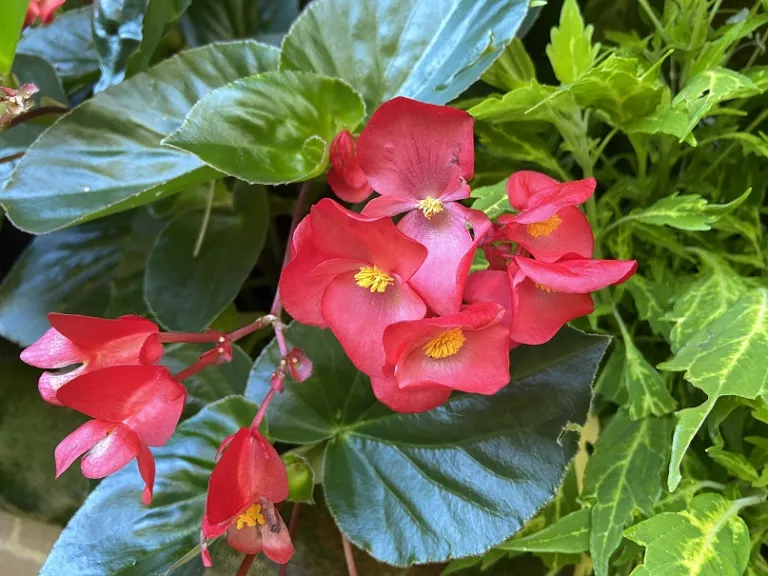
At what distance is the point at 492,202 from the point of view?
0.46 m

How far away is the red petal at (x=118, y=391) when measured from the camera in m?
0.35

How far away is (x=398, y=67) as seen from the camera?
547mm

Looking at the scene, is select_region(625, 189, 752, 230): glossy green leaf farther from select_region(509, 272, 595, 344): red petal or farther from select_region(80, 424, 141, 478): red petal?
select_region(80, 424, 141, 478): red petal

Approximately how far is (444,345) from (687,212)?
0.25 m

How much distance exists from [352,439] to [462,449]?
4.0 inches

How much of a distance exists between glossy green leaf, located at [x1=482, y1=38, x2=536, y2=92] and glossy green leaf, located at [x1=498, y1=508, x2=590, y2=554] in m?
0.36

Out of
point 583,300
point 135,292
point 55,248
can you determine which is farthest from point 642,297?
point 55,248

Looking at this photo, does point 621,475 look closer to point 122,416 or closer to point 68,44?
point 122,416

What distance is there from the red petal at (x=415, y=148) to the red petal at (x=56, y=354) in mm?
210

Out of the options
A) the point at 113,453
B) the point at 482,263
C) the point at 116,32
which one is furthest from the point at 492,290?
the point at 116,32

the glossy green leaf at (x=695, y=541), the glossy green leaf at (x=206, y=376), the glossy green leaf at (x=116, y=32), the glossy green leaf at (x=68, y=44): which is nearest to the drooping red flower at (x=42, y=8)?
the glossy green leaf at (x=116, y=32)

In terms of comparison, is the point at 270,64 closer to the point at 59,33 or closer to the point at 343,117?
the point at 343,117

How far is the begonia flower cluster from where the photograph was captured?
0.33 meters

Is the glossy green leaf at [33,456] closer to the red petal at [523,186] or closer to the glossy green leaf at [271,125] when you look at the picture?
the glossy green leaf at [271,125]
